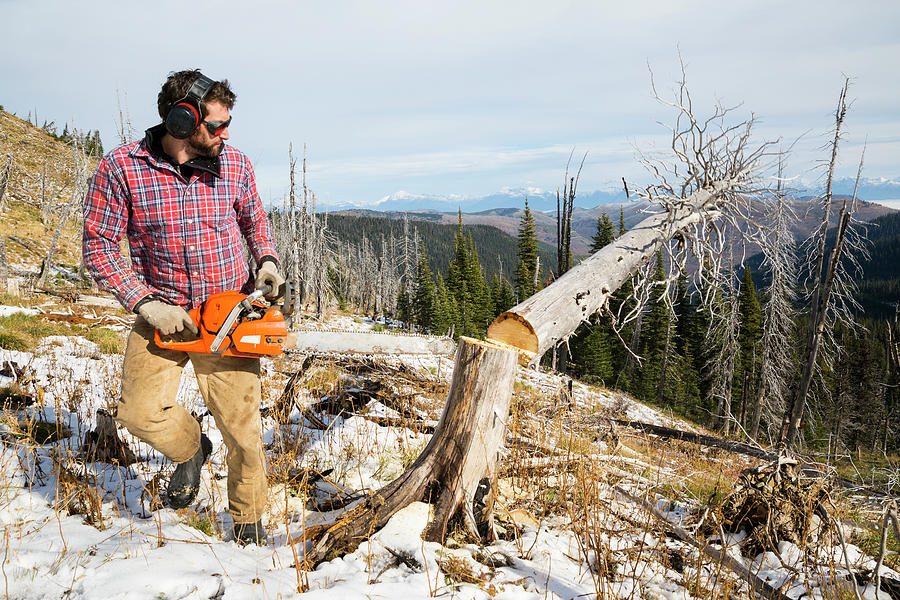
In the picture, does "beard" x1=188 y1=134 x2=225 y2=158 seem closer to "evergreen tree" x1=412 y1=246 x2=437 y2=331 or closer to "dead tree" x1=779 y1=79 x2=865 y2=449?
"dead tree" x1=779 y1=79 x2=865 y2=449

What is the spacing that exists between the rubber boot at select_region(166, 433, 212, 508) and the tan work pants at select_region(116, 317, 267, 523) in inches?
11.5

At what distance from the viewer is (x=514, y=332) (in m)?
3.46

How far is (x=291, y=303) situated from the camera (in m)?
3.00

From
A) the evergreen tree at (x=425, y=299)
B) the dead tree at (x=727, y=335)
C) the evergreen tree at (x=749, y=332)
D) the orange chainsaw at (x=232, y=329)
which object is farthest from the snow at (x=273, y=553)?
the evergreen tree at (x=425, y=299)

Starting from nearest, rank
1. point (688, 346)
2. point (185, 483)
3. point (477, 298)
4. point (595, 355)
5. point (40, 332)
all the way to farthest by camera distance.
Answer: point (185, 483) < point (40, 332) < point (595, 355) < point (688, 346) < point (477, 298)

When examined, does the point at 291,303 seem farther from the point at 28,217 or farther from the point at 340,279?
the point at 340,279

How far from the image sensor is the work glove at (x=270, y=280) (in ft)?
9.38

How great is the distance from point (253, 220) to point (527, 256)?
36543 mm

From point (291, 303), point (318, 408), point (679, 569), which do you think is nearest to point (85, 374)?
point (318, 408)

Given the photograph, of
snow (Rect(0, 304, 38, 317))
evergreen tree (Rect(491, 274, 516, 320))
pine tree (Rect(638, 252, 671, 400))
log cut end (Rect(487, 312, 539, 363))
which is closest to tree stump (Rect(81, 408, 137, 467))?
log cut end (Rect(487, 312, 539, 363))

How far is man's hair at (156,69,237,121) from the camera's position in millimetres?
2564

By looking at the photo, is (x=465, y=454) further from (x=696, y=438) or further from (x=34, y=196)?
(x=34, y=196)

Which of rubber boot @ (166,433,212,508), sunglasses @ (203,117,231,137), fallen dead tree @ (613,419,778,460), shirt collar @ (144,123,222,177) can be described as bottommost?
fallen dead tree @ (613,419,778,460)

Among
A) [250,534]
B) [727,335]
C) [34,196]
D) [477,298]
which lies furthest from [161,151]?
[34,196]
